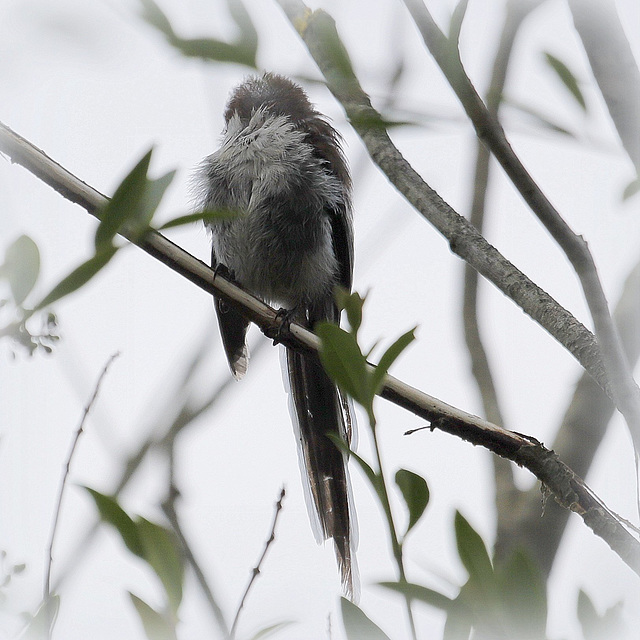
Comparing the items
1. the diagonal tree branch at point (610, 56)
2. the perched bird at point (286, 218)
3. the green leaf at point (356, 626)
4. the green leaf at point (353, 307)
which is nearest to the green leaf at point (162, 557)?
the green leaf at point (356, 626)

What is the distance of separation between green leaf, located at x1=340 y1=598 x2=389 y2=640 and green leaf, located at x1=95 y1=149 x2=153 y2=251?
376mm

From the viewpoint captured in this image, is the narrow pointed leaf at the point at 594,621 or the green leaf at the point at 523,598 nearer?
the green leaf at the point at 523,598

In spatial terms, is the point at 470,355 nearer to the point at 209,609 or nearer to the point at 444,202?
the point at 209,609

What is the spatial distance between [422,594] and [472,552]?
0.18 ft

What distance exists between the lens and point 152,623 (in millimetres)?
655

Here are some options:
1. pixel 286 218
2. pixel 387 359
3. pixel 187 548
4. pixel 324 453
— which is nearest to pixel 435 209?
pixel 387 359

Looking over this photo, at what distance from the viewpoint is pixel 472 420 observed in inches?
48.3

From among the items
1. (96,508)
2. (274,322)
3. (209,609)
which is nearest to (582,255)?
(96,508)

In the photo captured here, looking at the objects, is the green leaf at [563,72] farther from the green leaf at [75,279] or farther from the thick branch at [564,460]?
the thick branch at [564,460]

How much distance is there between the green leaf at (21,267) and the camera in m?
0.79

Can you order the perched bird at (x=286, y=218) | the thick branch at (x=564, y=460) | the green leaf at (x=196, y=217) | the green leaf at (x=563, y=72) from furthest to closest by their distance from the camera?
the perched bird at (x=286, y=218) < the thick branch at (x=564, y=460) < the green leaf at (x=563, y=72) < the green leaf at (x=196, y=217)

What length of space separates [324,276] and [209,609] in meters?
1.51

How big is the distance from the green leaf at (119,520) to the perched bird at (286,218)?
185cm

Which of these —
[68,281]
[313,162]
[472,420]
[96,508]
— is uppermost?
[313,162]
